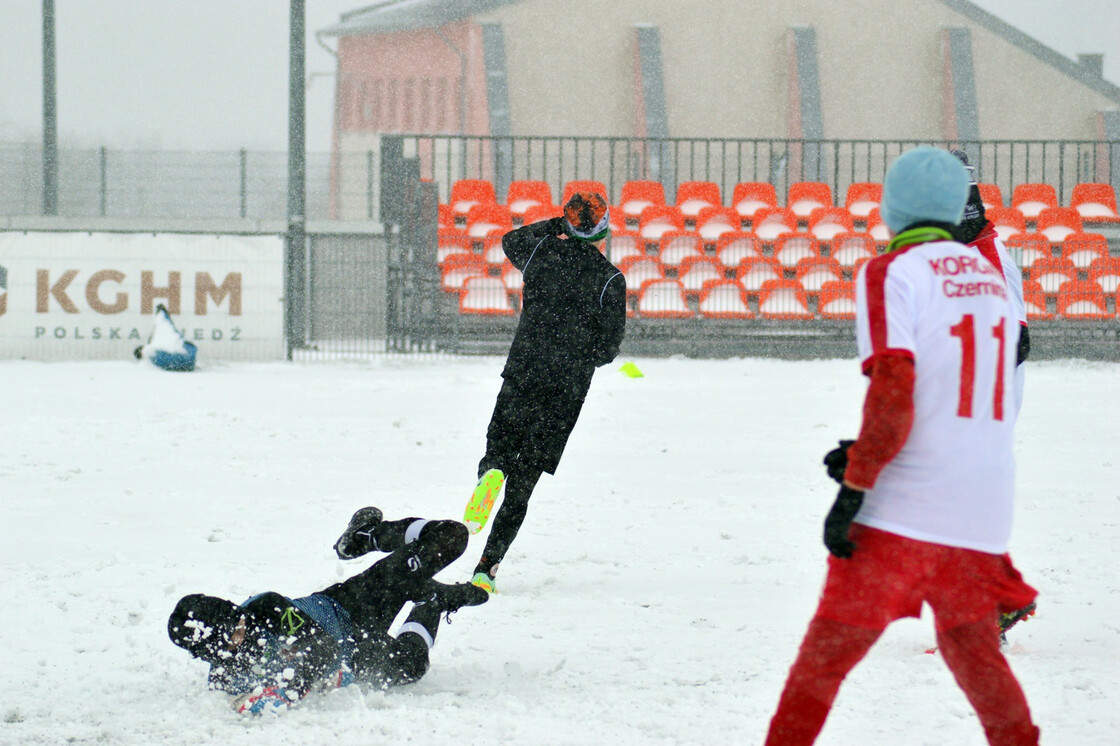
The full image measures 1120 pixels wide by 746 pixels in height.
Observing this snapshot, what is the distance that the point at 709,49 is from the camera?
89.9ft

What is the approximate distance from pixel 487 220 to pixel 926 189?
14.5 metres

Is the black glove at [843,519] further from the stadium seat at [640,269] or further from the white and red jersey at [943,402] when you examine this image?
the stadium seat at [640,269]

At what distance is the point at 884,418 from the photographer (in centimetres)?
241

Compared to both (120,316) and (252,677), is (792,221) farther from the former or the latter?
Answer: (252,677)

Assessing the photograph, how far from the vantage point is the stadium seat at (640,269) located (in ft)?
51.6

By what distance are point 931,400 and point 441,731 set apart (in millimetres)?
1653

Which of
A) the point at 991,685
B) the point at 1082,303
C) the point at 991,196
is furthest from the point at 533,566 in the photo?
the point at 991,196

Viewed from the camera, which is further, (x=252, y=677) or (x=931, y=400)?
(x=252, y=677)

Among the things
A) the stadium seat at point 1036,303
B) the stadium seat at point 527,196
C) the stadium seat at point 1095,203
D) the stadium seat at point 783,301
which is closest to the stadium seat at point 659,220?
the stadium seat at point 527,196

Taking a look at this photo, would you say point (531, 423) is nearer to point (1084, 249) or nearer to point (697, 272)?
point (697, 272)

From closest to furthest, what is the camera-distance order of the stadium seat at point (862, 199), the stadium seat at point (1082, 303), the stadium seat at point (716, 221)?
the stadium seat at point (1082, 303) → the stadium seat at point (716, 221) → the stadium seat at point (862, 199)

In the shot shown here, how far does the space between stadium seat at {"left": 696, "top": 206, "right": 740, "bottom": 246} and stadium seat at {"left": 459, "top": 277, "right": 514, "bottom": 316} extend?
131 inches

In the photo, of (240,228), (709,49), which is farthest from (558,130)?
(240,228)

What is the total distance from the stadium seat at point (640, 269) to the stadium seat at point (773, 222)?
206 centimetres
